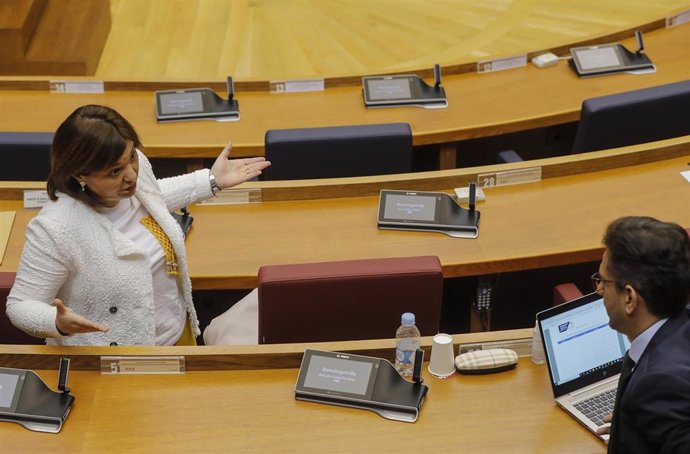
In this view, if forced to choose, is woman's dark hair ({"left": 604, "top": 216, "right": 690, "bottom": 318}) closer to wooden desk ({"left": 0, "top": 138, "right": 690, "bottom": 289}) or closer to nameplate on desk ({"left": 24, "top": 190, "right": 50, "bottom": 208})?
wooden desk ({"left": 0, "top": 138, "right": 690, "bottom": 289})

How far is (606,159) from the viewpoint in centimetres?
222

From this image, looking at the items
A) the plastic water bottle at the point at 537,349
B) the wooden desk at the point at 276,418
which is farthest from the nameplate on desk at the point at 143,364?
the plastic water bottle at the point at 537,349

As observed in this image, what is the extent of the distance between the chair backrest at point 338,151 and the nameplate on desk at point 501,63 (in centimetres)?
65

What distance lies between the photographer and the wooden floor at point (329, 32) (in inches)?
151

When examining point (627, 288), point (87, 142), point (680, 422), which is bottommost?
point (680, 422)

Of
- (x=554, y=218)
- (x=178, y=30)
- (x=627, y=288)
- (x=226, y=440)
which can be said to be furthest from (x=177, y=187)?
(x=178, y=30)

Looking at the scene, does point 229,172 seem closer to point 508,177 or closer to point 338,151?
point 338,151

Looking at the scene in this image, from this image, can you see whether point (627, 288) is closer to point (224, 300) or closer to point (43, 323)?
point (43, 323)

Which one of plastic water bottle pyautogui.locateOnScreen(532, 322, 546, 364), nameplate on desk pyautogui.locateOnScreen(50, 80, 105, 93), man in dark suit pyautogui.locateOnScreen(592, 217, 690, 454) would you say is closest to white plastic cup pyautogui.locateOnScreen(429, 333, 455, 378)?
plastic water bottle pyautogui.locateOnScreen(532, 322, 546, 364)

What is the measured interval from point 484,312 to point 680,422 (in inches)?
34.3

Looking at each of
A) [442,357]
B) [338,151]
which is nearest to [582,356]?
[442,357]

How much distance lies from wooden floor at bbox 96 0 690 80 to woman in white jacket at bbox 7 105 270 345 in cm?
212

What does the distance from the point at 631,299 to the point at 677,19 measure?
2.08 meters

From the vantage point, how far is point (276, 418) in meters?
1.48
